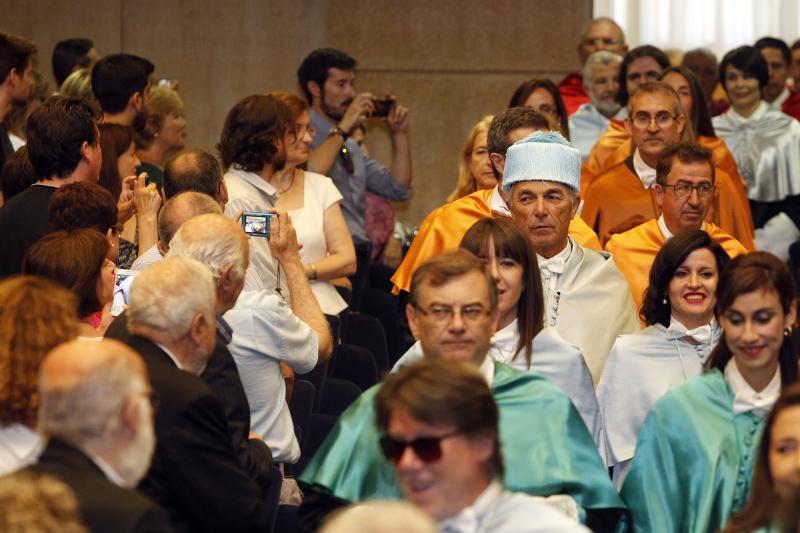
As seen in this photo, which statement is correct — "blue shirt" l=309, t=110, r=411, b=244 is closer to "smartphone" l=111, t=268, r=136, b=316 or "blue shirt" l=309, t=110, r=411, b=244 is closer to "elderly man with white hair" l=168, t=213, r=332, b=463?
"elderly man with white hair" l=168, t=213, r=332, b=463

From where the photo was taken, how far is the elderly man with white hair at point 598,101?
27.7 feet

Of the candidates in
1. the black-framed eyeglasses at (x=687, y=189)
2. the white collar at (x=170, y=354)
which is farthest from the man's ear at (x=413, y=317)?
the black-framed eyeglasses at (x=687, y=189)

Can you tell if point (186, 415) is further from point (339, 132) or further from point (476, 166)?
point (339, 132)

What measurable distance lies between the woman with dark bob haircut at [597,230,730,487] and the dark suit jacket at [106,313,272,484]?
1.23 m

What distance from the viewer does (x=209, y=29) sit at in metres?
10.4

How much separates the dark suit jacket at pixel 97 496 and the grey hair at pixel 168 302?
32.1 inches

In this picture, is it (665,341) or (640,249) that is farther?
(640,249)

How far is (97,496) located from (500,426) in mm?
1262

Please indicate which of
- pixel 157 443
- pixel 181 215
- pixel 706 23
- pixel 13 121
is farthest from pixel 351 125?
pixel 706 23

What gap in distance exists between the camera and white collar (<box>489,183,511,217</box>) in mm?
5906

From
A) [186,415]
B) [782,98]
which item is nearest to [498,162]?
[186,415]

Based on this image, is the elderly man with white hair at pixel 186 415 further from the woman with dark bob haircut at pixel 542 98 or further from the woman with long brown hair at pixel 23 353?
the woman with dark bob haircut at pixel 542 98

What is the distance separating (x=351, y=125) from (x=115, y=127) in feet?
6.07

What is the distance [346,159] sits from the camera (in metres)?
7.64
